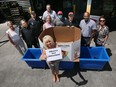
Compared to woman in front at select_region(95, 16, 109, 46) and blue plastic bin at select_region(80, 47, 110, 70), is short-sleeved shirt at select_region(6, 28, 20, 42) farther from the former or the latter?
woman in front at select_region(95, 16, 109, 46)

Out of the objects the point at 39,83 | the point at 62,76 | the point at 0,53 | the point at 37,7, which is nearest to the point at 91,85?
the point at 62,76

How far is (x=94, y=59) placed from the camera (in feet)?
14.5

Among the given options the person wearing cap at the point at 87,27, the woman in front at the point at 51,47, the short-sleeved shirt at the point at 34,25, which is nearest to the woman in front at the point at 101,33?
the person wearing cap at the point at 87,27

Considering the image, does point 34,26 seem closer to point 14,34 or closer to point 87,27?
point 14,34

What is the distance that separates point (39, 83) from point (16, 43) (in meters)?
1.72

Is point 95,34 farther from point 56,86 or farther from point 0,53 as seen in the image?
point 0,53

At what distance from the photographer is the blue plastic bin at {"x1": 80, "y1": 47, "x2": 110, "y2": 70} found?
4.43 meters

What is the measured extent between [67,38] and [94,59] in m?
1.27

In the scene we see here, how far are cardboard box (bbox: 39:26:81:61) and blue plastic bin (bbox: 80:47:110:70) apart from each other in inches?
16.9

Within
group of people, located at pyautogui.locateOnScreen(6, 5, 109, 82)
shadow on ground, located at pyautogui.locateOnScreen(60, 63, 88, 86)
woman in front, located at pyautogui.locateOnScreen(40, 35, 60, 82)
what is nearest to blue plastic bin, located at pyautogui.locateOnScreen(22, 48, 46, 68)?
group of people, located at pyautogui.locateOnScreen(6, 5, 109, 82)

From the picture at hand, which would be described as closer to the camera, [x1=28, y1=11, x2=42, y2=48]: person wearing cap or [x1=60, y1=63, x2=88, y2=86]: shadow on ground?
[x1=60, y1=63, x2=88, y2=86]: shadow on ground

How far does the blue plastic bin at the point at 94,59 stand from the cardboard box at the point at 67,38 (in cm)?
43

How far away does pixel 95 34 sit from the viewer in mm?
4922

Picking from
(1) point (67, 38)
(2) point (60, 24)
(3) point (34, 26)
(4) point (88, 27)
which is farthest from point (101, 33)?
(3) point (34, 26)
